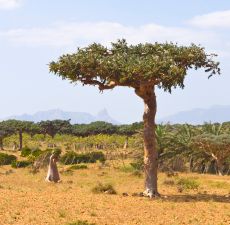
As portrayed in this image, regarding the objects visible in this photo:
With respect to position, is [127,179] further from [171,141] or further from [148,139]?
[148,139]

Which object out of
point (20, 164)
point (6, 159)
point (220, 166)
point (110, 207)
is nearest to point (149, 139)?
point (110, 207)

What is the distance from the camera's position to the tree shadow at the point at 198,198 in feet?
67.3

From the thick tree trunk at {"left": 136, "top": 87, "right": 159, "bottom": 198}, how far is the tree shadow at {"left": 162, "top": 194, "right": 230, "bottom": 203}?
85 centimetres

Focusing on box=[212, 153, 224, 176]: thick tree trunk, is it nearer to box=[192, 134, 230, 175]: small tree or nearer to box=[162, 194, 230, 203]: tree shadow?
box=[192, 134, 230, 175]: small tree

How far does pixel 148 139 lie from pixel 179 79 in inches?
137

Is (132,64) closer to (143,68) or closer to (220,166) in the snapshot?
(143,68)

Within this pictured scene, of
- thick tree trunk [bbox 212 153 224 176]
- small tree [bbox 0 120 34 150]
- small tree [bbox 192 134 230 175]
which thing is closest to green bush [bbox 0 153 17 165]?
small tree [bbox 192 134 230 175]

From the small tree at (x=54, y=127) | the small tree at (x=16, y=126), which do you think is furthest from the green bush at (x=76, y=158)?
the small tree at (x=54, y=127)

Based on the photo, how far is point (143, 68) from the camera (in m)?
19.0

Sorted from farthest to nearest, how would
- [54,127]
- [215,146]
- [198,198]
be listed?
[54,127] → [215,146] → [198,198]

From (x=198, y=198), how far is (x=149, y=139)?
3414mm

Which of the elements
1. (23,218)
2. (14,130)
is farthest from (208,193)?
(14,130)

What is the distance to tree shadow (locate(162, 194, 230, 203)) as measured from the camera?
20.5 m

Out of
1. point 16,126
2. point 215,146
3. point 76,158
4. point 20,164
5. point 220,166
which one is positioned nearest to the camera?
point 215,146
